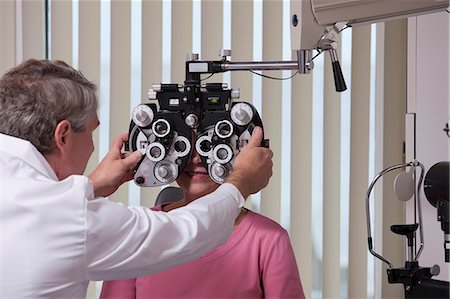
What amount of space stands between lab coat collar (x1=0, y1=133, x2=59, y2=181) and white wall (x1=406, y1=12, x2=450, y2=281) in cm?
163

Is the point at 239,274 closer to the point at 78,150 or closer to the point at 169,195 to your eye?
the point at 78,150

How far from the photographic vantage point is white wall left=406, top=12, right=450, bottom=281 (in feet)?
8.97

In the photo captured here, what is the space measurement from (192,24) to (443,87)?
102 cm

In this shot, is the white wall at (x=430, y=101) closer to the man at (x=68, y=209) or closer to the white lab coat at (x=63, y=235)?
the man at (x=68, y=209)

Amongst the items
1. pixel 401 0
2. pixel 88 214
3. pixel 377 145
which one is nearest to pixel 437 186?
pixel 377 145

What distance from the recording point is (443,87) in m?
2.73

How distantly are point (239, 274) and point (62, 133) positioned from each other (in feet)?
1.62

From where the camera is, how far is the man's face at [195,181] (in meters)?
1.75

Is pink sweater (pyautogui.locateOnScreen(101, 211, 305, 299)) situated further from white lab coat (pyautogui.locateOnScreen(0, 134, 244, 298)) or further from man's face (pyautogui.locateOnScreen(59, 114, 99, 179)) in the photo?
man's face (pyautogui.locateOnScreen(59, 114, 99, 179))

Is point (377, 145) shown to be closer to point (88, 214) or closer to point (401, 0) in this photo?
point (401, 0)

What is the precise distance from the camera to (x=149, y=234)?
57.8 inches

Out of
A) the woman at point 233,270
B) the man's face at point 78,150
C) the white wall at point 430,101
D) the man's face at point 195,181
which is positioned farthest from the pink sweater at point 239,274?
the white wall at point 430,101

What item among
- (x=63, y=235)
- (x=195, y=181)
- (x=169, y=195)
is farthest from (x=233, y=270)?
(x=169, y=195)

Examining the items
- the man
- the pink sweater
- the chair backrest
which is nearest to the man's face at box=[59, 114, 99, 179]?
the man
